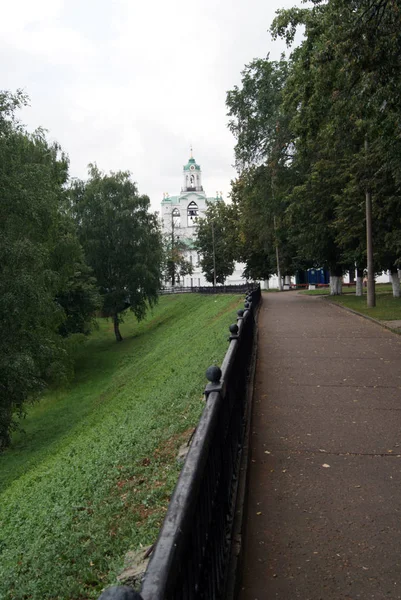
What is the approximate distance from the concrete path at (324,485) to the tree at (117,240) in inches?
1152

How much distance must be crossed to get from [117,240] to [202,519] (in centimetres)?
3755

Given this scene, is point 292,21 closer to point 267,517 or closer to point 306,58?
point 306,58

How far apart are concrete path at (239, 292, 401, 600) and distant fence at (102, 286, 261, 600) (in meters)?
0.32

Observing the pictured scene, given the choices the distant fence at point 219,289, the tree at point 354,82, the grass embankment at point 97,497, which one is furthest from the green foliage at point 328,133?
the grass embankment at point 97,497

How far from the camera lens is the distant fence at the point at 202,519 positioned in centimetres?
202

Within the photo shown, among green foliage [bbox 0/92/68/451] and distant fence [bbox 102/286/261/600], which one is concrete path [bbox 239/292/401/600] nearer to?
distant fence [bbox 102/286/261/600]

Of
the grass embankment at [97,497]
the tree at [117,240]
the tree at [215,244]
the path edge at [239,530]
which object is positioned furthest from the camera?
the tree at [215,244]

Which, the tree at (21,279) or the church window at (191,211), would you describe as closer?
the tree at (21,279)

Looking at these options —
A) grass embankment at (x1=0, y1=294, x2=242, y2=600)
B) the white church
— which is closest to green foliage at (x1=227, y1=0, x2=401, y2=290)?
grass embankment at (x1=0, y1=294, x2=242, y2=600)

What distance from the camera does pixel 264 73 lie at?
31984 millimetres

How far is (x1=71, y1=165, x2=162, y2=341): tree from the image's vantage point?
128 ft

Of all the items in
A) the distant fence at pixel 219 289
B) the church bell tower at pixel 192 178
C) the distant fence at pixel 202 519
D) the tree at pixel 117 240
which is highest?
the church bell tower at pixel 192 178

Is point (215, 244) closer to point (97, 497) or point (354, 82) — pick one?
point (354, 82)

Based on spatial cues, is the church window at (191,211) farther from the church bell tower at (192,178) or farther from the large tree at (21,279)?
the large tree at (21,279)
